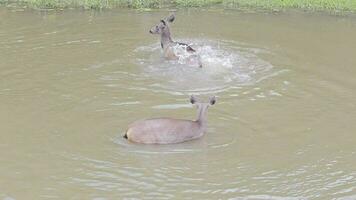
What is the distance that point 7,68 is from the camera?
11.7m

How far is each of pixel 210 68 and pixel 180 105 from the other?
2027 millimetres

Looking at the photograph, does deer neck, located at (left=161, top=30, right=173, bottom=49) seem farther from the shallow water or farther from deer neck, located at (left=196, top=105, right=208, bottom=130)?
deer neck, located at (left=196, top=105, right=208, bottom=130)

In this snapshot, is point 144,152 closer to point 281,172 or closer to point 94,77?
point 281,172

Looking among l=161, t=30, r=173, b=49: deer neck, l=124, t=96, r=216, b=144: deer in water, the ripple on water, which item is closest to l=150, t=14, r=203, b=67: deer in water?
l=161, t=30, r=173, b=49: deer neck

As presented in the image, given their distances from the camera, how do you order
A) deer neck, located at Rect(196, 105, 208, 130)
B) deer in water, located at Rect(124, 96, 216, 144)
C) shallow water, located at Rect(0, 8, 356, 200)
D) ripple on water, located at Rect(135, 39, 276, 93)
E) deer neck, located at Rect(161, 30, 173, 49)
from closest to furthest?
shallow water, located at Rect(0, 8, 356, 200), deer in water, located at Rect(124, 96, 216, 144), deer neck, located at Rect(196, 105, 208, 130), ripple on water, located at Rect(135, 39, 276, 93), deer neck, located at Rect(161, 30, 173, 49)

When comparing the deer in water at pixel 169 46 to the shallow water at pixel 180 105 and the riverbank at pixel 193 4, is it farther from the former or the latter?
the riverbank at pixel 193 4

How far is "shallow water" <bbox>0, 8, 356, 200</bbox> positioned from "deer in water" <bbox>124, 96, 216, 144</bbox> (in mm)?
95

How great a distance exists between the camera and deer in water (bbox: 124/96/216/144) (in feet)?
28.0

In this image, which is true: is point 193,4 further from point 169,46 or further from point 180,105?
point 180,105

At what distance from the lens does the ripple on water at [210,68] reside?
11070mm

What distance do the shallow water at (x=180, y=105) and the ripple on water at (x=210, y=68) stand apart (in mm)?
32

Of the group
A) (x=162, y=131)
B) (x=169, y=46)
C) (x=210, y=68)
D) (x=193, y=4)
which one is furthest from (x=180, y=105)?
(x=193, y=4)

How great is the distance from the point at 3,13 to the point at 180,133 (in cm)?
823

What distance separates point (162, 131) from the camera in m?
8.58
